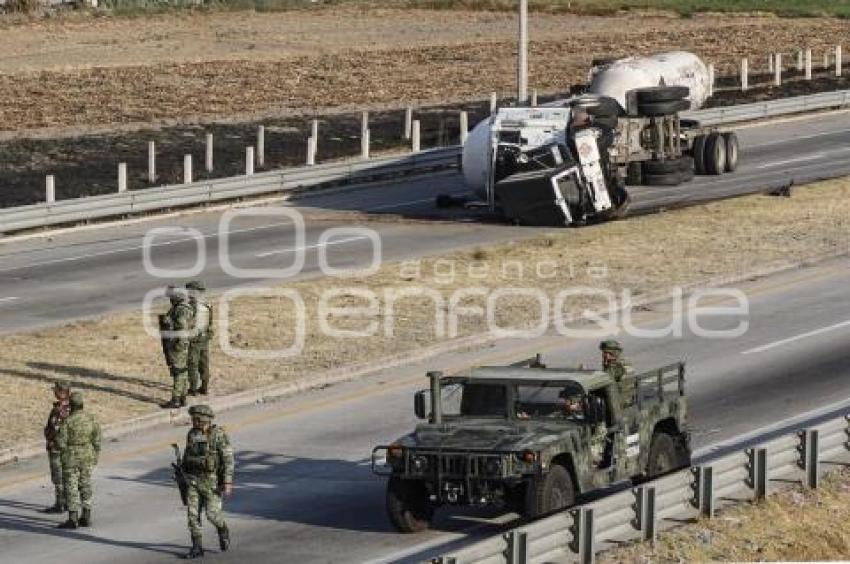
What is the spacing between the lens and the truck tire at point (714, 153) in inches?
2084

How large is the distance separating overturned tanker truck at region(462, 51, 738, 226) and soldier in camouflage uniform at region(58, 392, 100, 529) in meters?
23.6

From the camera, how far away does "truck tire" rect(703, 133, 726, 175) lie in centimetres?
5294

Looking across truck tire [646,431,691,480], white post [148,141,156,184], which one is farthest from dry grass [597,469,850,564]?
white post [148,141,156,184]

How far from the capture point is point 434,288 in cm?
3762

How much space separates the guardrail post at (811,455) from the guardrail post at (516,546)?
6.01 metres

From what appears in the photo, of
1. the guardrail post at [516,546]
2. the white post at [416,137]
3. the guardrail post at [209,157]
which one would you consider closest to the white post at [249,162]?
the guardrail post at [209,157]

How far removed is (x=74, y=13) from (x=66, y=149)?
45212 mm

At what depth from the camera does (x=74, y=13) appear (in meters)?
102

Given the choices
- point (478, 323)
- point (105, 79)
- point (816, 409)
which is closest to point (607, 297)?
point (478, 323)

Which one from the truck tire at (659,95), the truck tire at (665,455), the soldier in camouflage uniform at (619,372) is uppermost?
the truck tire at (659,95)

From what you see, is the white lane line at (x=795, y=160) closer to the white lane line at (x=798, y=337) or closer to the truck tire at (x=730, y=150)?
the truck tire at (x=730, y=150)

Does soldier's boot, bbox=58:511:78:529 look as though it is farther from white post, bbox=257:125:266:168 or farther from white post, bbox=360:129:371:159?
white post, bbox=360:129:371:159

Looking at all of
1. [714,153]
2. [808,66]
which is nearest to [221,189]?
[714,153]

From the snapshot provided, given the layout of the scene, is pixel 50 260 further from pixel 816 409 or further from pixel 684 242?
pixel 816 409
